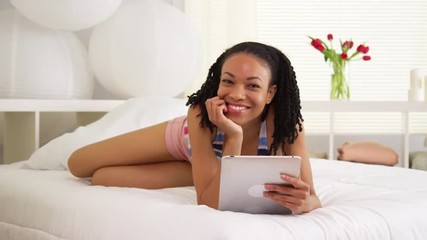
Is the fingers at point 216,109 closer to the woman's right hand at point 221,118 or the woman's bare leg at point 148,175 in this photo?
the woman's right hand at point 221,118

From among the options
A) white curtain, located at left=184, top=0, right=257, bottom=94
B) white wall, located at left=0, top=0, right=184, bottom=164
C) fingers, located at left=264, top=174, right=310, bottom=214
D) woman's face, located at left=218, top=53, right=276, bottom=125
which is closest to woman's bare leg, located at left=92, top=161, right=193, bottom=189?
woman's face, located at left=218, top=53, right=276, bottom=125

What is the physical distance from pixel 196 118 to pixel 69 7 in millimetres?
1018

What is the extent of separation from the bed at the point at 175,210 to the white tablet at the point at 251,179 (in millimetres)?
60

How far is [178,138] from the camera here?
1766 mm

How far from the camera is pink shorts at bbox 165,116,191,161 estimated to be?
5.77 feet

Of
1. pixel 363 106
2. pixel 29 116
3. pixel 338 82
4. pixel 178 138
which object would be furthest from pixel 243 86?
pixel 338 82

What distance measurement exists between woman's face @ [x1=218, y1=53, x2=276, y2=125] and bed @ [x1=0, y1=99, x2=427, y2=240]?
0.74 feet

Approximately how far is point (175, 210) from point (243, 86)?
30cm

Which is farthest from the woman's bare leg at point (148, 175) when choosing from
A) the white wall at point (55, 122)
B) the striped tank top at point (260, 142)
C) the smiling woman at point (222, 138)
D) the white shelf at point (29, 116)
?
the white wall at point (55, 122)

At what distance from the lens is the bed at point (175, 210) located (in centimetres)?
118

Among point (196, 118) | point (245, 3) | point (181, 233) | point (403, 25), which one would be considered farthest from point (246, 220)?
point (403, 25)

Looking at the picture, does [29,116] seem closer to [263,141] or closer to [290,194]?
[263,141]

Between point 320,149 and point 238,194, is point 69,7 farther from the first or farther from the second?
point 320,149

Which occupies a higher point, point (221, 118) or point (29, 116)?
point (221, 118)
